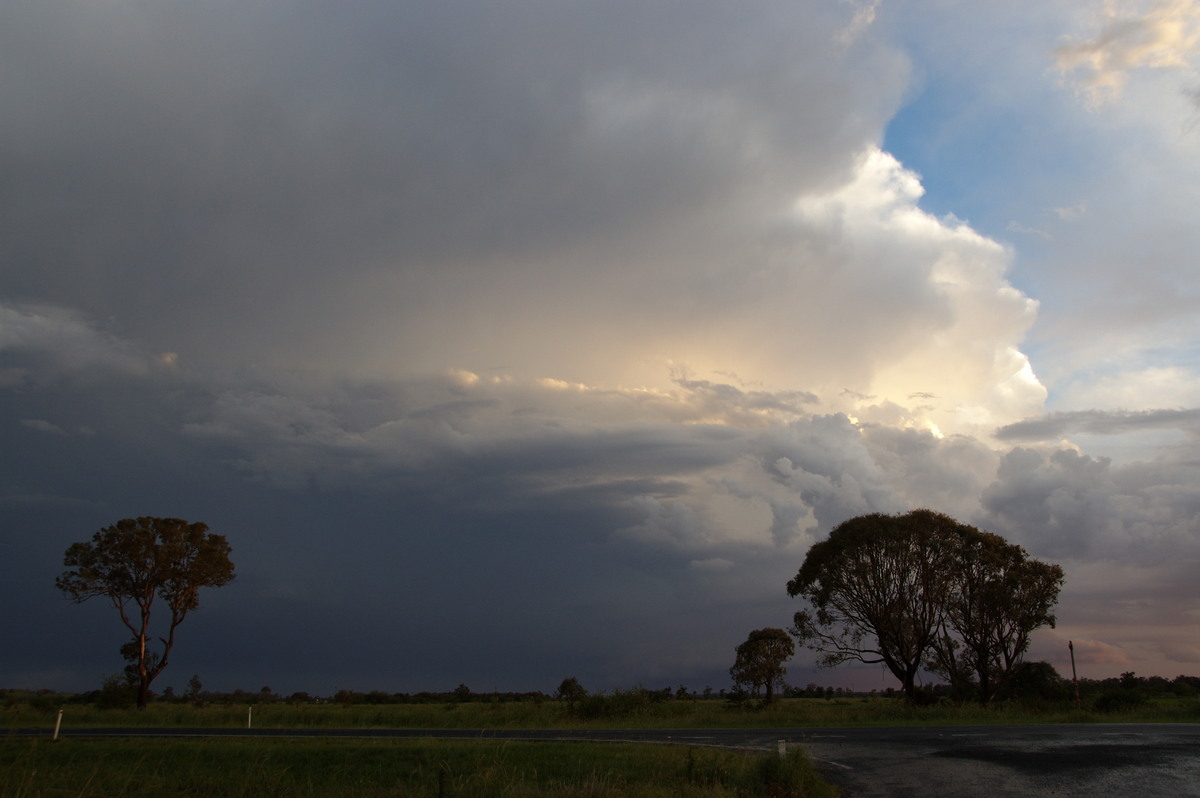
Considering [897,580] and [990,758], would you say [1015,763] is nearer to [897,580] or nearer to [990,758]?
[990,758]

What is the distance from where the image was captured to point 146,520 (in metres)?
40.7

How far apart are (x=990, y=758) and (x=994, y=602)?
28.1m

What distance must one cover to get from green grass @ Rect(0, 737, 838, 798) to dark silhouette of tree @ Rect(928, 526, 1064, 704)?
2977 cm

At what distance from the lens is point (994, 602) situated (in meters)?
41.1

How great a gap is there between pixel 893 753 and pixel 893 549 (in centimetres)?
2326

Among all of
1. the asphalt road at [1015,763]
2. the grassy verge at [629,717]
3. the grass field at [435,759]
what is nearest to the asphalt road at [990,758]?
the asphalt road at [1015,763]

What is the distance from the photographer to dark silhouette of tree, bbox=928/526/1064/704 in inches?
1618

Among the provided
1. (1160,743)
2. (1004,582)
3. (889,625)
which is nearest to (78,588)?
(889,625)

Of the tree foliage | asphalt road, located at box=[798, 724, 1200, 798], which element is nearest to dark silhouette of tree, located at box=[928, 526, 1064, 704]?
the tree foliage

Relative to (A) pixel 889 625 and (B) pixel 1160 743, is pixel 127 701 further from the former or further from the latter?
(B) pixel 1160 743

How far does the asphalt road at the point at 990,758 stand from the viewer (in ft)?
41.6

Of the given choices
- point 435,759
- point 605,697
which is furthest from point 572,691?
point 435,759

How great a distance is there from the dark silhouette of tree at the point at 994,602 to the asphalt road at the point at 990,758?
15.7 m

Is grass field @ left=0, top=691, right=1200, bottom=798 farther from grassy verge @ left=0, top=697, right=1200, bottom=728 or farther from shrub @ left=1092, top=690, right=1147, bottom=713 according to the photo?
shrub @ left=1092, top=690, right=1147, bottom=713
